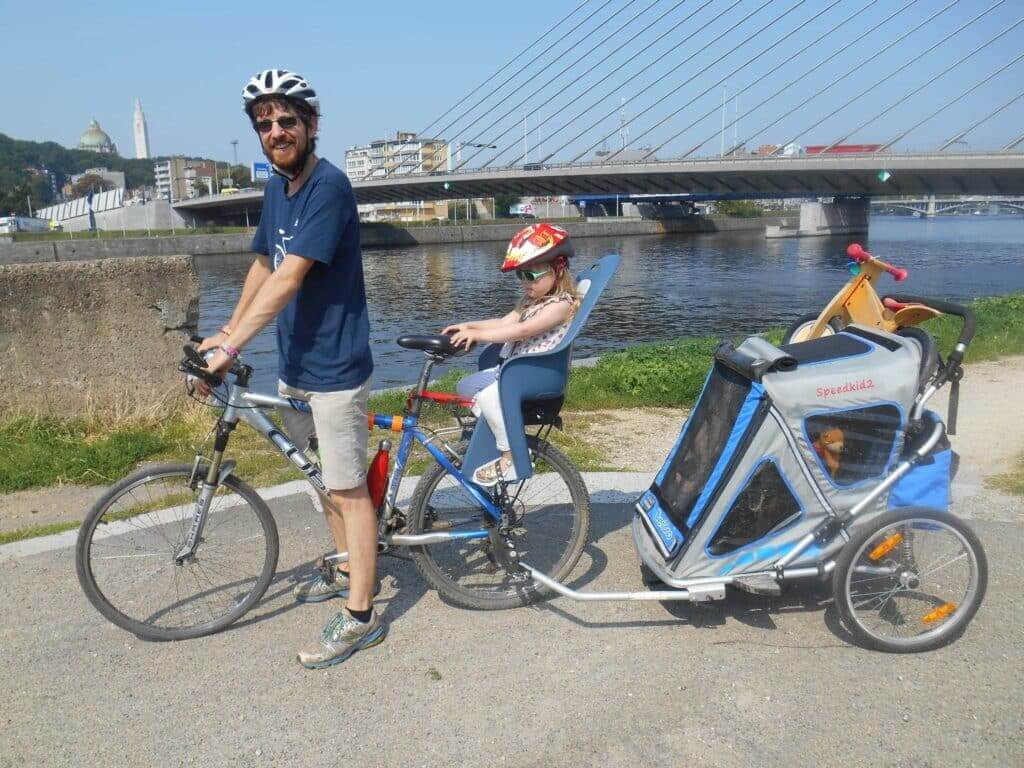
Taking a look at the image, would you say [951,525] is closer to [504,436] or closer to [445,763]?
[504,436]

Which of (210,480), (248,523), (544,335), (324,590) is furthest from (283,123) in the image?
(324,590)

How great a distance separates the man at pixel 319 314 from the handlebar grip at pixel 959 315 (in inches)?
90.1

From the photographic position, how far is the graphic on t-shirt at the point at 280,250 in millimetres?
3128

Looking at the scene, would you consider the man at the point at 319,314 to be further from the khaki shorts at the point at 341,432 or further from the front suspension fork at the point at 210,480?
the front suspension fork at the point at 210,480

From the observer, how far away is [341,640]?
325cm

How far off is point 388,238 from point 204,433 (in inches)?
2483

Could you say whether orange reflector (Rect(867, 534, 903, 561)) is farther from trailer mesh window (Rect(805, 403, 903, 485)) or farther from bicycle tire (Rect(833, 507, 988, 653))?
trailer mesh window (Rect(805, 403, 903, 485))

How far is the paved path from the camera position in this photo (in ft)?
8.84

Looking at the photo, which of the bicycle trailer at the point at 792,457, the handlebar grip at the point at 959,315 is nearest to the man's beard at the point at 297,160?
the bicycle trailer at the point at 792,457

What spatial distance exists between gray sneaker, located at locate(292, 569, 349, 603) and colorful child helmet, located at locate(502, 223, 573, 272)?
59.3 inches

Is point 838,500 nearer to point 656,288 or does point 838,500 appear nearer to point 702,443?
point 702,443

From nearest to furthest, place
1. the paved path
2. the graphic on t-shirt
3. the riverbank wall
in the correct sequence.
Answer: the paved path < the graphic on t-shirt < the riverbank wall

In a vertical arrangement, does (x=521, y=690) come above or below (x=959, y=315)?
below

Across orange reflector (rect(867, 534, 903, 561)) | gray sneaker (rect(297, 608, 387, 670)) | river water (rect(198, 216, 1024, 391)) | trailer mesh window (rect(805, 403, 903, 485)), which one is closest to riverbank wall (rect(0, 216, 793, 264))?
river water (rect(198, 216, 1024, 391))
